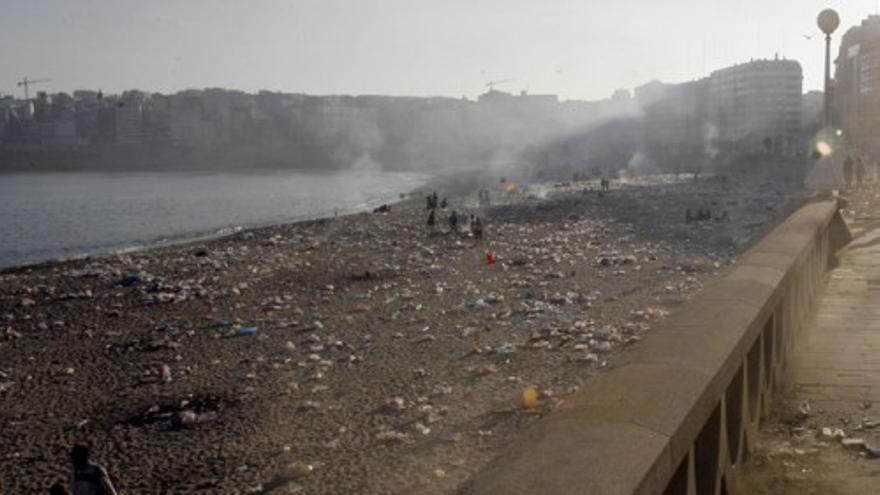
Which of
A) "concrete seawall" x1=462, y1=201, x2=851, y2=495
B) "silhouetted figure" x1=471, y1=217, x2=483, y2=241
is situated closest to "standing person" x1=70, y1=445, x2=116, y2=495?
"concrete seawall" x1=462, y1=201, x2=851, y2=495

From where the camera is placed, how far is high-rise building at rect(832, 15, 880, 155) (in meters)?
93.9

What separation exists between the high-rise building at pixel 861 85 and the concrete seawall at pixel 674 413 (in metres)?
87.5

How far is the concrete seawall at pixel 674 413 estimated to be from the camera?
2.12 metres

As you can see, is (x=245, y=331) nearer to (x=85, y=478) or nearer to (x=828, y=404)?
(x=85, y=478)

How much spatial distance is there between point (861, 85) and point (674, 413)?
383 feet

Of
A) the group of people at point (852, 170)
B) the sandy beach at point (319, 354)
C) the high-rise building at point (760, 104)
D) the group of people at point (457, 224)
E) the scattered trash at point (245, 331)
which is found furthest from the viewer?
the high-rise building at point (760, 104)

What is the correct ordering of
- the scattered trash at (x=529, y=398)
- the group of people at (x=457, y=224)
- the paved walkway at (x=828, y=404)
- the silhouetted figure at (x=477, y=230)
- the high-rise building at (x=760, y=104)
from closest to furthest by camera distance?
the paved walkway at (x=828, y=404), the scattered trash at (x=529, y=398), the silhouetted figure at (x=477, y=230), the group of people at (x=457, y=224), the high-rise building at (x=760, y=104)

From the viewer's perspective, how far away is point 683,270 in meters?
18.8

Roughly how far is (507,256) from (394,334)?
9.23 meters

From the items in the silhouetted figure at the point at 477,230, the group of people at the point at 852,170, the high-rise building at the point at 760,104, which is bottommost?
the silhouetted figure at the point at 477,230

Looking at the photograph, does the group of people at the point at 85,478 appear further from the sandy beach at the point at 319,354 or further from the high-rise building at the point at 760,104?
the high-rise building at the point at 760,104

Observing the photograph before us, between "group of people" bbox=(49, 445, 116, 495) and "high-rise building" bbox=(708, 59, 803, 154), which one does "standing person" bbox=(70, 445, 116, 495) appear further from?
"high-rise building" bbox=(708, 59, 803, 154)

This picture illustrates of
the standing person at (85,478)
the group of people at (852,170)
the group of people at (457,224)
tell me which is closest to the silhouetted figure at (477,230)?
the group of people at (457,224)

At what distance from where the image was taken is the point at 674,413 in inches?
99.6
